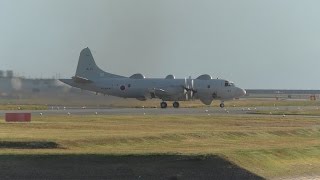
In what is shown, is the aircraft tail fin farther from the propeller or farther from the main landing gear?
the propeller

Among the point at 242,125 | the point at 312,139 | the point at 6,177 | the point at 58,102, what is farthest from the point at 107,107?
the point at 6,177

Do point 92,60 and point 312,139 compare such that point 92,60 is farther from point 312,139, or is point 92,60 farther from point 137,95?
point 312,139

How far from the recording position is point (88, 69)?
125562 millimetres

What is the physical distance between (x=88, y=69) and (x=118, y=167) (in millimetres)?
88929

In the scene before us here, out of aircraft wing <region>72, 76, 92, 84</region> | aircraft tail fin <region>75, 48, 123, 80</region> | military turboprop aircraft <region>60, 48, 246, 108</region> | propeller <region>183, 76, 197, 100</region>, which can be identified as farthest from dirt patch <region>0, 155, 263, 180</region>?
aircraft tail fin <region>75, 48, 123, 80</region>

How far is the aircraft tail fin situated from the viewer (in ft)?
406

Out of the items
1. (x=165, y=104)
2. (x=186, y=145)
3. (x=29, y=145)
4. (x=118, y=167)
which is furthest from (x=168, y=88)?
(x=118, y=167)

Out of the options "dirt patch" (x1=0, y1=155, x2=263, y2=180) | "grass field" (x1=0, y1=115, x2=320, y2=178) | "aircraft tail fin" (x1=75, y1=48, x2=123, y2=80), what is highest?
"aircraft tail fin" (x1=75, y1=48, x2=123, y2=80)

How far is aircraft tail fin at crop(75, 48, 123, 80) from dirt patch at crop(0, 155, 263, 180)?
8388cm

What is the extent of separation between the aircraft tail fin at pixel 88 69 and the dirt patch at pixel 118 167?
83.9 m

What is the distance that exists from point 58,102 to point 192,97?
4167 cm

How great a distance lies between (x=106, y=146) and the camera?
4341cm

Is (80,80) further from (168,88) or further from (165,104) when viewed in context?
(168,88)

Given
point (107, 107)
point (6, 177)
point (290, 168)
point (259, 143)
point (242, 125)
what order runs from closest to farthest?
point (6, 177)
point (290, 168)
point (259, 143)
point (242, 125)
point (107, 107)
